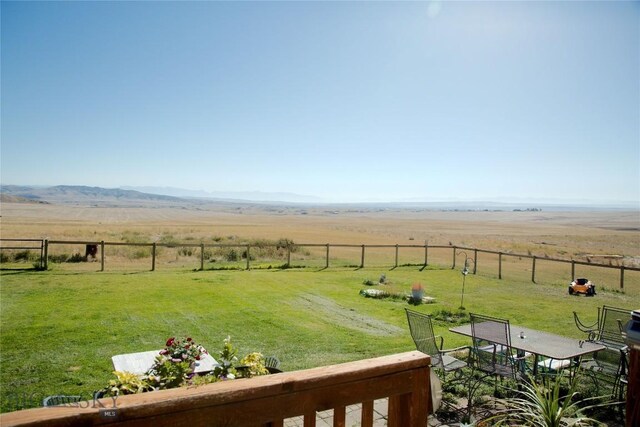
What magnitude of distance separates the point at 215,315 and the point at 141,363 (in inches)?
187

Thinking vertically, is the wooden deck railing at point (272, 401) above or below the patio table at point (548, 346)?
above

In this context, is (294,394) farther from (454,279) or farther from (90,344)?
(454,279)

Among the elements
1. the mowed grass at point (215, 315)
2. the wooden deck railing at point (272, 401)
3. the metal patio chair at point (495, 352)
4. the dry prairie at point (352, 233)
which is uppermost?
the wooden deck railing at point (272, 401)

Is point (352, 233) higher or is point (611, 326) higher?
point (611, 326)

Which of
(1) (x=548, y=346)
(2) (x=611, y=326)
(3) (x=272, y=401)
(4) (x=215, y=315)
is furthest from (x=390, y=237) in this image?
(3) (x=272, y=401)

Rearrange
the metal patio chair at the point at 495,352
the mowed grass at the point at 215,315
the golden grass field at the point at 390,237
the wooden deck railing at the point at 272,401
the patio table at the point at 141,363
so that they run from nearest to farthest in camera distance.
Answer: the wooden deck railing at the point at 272,401 < the patio table at the point at 141,363 < the metal patio chair at the point at 495,352 < the mowed grass at the point at 215,315 < the golden grass field at the point at 390,237

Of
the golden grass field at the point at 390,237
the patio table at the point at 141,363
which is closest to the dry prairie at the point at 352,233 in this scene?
the golden grass field at the point at 390,237

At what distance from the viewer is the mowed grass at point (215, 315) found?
20.2 feet

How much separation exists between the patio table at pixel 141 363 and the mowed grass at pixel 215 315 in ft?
3.97

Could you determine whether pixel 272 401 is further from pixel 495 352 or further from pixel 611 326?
pixel 611 326

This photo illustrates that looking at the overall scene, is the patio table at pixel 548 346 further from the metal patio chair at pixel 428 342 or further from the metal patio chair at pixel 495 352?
the metal patio chair at pixel 428 342

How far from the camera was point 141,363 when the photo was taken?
422 cm

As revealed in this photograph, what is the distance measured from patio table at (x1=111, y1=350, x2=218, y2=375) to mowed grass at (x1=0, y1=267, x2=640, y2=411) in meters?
1.21

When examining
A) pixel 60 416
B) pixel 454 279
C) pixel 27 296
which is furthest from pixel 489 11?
pixel 27 296
